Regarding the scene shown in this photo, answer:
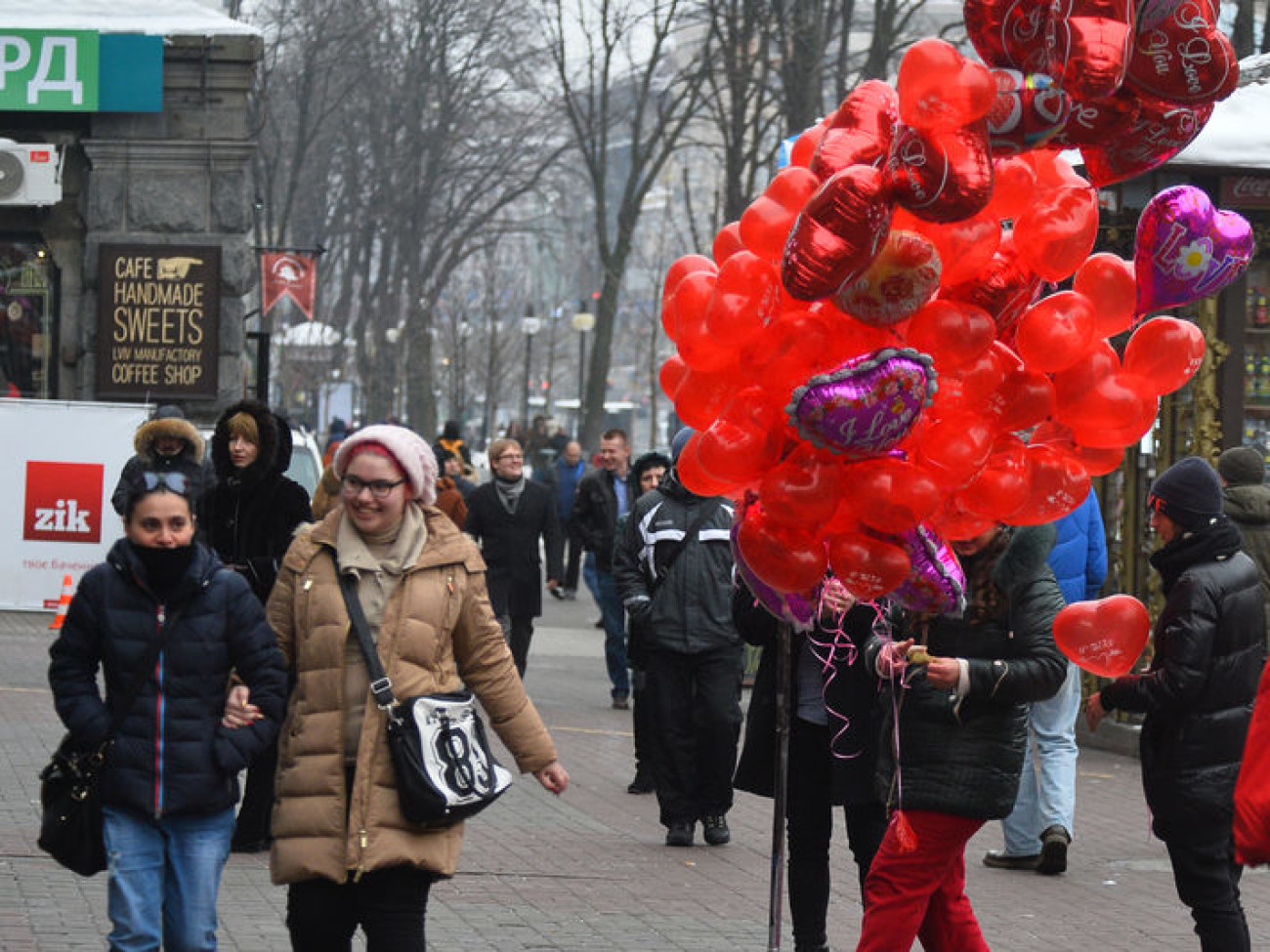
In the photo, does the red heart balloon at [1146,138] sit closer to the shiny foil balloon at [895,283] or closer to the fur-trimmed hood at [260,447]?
the shiny foil balloon at [895,283]

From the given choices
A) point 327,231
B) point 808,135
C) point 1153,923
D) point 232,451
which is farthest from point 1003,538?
point 327,231

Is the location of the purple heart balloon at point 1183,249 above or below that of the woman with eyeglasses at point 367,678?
above

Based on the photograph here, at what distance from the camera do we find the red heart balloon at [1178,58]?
5.48 metres

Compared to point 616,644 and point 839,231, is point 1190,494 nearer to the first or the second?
point 839,231

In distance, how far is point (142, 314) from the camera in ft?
60.7

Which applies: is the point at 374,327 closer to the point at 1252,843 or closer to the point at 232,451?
the point at 232,451

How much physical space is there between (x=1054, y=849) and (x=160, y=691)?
506 centimetres

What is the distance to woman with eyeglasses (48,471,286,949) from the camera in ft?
17.5

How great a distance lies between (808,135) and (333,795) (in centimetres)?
229

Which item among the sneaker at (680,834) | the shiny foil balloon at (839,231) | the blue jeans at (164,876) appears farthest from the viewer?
the sneaker at (680,834)

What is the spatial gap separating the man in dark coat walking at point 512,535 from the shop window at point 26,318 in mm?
6572

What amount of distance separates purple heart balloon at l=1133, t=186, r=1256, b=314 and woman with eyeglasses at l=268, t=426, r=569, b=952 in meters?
2.00

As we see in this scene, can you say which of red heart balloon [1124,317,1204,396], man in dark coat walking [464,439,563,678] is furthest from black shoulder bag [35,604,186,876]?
man in dark coat walking [464,439,563,678]

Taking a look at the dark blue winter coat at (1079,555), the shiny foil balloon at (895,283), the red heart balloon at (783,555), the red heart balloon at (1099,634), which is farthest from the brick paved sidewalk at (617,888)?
the shiny foil balloon at (895,283)
